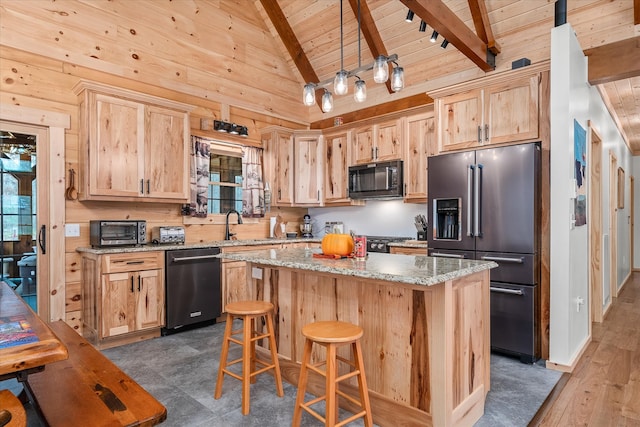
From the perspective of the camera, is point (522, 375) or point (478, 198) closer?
point (522, 375)

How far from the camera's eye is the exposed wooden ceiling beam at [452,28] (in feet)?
10.7

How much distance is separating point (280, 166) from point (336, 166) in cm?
80

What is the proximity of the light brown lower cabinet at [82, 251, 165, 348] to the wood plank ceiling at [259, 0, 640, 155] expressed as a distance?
121 inches

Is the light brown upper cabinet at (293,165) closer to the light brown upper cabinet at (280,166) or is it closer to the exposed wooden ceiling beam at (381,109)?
the light brown upper cabinet at (280,166)

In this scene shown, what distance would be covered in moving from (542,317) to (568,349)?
0.28 metres

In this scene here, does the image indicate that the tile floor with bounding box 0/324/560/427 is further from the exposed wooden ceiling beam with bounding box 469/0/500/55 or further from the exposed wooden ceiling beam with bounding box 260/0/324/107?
the exposed wooden ceiling beam with bounding box 260/0/324/107

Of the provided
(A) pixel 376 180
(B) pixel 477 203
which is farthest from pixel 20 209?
(B) pixel 477 203

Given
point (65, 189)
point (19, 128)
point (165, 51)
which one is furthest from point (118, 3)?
point (65, 189)

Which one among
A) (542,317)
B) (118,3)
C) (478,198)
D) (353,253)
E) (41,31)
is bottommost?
(542,317)

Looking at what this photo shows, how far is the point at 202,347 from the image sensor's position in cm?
358

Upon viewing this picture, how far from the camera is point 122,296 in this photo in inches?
142

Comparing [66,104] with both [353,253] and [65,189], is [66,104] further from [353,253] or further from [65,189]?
[353,253]

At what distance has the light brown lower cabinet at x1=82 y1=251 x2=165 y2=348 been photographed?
11.5 ft

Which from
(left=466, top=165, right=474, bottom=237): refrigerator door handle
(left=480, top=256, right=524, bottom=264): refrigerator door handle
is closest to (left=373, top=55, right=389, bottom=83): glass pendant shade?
(left=466, top=165, right=474, bottom=237): refrigerator door handle
